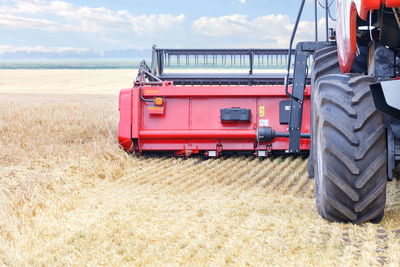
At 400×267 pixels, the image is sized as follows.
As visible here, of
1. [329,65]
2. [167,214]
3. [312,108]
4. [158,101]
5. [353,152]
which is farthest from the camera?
[158,101]

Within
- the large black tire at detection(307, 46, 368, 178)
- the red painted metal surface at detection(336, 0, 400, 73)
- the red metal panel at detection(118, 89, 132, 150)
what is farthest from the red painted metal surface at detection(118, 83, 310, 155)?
the red painted metal surface at detection(336, 0, 400, 73)

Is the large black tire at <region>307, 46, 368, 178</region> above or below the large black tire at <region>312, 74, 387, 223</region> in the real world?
above

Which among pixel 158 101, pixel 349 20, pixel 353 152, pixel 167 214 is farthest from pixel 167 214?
pixel 158 101

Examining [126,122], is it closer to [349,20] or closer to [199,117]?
[199,117]

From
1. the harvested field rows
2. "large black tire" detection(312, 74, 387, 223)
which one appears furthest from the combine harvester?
the harvested field rows

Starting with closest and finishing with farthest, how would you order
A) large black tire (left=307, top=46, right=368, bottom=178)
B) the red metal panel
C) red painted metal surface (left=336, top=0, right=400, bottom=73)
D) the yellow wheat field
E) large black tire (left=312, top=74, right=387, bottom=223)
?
1. red painted metal surface (left=336, top=0, right=400, bottom=73)
2. the yellow wheat field
3. large black tire (left=312, top=74, right=387, bottom=223)
4. large black tire (left=307, top=46, right=368, bottom=178)
5. the red metal panel

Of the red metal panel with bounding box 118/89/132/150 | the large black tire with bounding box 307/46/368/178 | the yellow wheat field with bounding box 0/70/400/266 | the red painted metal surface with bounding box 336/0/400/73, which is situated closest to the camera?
the red painted metal surface with bounding box 336/0/400/73

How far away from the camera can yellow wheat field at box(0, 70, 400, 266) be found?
270cm

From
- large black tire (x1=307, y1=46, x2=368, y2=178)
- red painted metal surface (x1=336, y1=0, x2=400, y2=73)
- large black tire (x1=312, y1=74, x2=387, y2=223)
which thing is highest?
red painted metal surface (x1=336, y1=0, x2=400, y2=73)

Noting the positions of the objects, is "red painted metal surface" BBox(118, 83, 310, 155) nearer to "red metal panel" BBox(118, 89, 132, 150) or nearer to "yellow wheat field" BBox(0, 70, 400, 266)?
"red metal panel" BBox(118, 89, 132, 150)

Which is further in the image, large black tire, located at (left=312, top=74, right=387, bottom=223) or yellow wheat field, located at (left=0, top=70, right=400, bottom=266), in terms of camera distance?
large black tire, located at (left=312, top=74, right=387, bottom=223)

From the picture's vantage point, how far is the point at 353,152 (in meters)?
2.81

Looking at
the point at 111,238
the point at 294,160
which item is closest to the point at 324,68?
the point at 294,160

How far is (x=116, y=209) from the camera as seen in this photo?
12.0 ft
